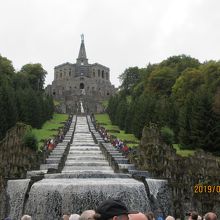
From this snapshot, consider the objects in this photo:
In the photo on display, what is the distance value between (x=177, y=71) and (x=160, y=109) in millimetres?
42290

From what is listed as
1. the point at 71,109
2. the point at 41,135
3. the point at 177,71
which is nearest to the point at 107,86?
the point at 71,109

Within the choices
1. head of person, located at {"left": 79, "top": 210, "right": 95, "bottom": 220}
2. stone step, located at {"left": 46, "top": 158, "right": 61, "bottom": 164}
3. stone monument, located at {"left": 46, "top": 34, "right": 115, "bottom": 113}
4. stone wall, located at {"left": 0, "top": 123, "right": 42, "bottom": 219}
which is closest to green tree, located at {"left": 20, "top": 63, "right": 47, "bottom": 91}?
stone monument, located at {"left": 46, "top": 34, "right": 115, "bottom": 113}

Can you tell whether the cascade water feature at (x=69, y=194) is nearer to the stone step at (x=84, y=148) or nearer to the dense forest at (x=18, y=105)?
the stone step at (x=84, y=148)

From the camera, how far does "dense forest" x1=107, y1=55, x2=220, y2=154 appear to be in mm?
57094

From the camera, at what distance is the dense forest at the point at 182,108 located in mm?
57094

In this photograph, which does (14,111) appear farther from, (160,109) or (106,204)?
(106,204)

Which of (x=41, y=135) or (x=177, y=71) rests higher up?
(x=177, y=71)

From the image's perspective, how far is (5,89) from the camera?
7356cm

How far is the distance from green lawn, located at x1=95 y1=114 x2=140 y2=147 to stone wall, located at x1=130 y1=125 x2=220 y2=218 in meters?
22.8

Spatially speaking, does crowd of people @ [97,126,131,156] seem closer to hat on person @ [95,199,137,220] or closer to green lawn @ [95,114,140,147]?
green lawn @ [95,114,140,147]

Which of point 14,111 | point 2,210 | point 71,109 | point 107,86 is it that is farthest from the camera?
point 107,86
